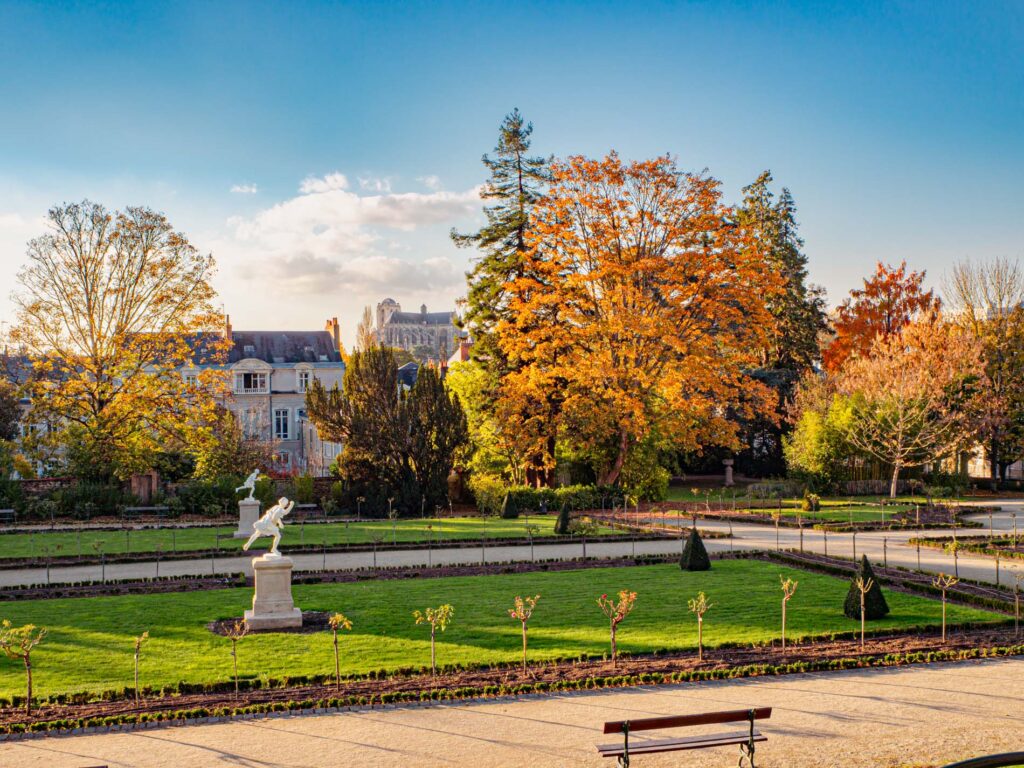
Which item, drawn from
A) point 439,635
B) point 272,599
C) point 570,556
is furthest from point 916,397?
point 272,599

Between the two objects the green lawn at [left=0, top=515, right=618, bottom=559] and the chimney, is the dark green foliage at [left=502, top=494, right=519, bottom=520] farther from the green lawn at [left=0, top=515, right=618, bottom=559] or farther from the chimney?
the chimney

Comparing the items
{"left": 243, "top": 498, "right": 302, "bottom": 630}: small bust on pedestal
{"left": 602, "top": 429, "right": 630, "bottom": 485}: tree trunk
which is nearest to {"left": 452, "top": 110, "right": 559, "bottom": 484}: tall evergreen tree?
{"left": 602, "top": 429, "right": 630, "bottom": 485}: tree trunk

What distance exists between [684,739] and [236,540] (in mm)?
20791

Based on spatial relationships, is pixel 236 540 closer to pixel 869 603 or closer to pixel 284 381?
pixel 869 603

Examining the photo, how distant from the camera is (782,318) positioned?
5144cm

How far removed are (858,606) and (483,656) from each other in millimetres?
6970

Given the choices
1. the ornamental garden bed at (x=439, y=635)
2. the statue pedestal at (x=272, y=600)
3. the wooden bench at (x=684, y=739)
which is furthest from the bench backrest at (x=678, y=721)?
the statue pedestal at (x=272, y=600)

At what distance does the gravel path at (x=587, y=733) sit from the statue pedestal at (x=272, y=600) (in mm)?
4921

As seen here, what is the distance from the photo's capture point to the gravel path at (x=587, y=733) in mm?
9375

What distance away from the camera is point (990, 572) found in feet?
67.9

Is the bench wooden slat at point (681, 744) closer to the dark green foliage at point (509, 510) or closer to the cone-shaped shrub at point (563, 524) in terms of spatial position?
the cone-shaped shrub at point (563, 524)

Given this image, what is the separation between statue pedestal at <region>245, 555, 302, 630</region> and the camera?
51.0ft

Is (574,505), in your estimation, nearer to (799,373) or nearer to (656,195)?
(656,195)

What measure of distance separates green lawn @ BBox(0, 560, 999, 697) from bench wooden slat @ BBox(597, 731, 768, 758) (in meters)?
4.57
